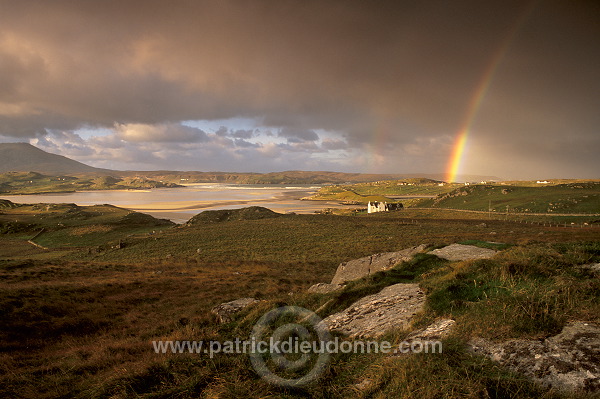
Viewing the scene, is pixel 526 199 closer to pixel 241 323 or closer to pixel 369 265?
pixel 369 265

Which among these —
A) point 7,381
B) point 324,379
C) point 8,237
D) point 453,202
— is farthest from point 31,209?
point 453,202

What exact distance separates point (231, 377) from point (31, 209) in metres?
148

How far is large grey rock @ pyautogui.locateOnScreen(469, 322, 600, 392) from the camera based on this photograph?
13.1 feet

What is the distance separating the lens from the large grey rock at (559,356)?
13.1ft

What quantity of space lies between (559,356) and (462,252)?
8324 mm

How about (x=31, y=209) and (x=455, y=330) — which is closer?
(x=455, y=330)

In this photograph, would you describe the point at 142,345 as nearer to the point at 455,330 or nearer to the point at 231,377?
the point at 231,377

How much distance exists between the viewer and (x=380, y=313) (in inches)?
305

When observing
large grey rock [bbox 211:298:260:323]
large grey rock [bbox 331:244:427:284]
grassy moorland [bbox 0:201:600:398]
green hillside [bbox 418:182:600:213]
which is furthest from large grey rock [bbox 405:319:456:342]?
green hillside [bbox 418:182:600:213]

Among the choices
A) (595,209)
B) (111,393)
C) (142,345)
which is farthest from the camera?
(595,209)

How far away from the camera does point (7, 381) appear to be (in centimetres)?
708

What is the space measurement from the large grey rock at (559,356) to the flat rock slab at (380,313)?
6.71 ft

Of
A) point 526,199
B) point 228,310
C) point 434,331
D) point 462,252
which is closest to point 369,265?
point 462,252

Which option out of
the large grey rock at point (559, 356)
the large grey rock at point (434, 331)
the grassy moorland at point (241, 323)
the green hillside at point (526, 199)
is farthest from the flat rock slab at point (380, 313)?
the green hillside at point (526, 199)
